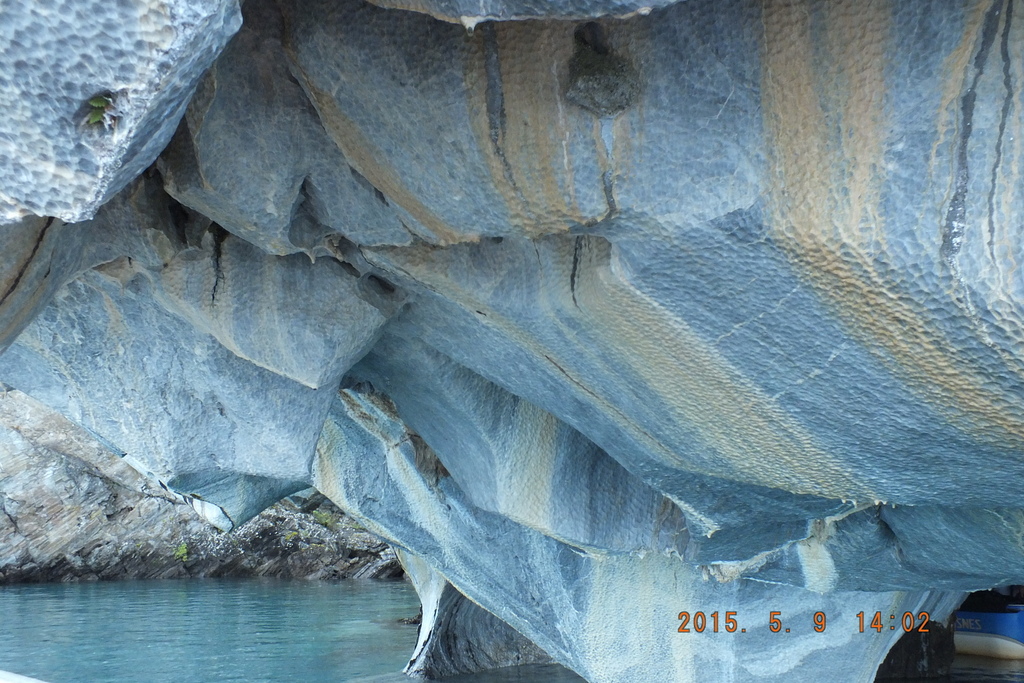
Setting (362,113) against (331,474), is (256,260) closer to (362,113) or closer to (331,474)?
(362,113)

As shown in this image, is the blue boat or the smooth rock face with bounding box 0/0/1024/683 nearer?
the smooth rock face with bounding box 0/0/1024/683

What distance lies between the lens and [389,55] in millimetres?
2068

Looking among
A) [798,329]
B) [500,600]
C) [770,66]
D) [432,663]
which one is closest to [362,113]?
[770,66]

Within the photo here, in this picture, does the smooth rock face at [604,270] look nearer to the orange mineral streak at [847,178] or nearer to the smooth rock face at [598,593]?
the orange mineral streak at [847,178]

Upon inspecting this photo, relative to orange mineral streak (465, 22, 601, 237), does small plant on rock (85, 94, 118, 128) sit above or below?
below

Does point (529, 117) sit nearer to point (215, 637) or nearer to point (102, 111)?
point (102, 111)

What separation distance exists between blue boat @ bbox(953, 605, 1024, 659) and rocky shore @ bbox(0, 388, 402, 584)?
759cm

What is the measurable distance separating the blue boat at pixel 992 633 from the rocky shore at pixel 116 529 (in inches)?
299

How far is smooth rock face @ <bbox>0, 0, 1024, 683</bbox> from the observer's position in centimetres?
192
